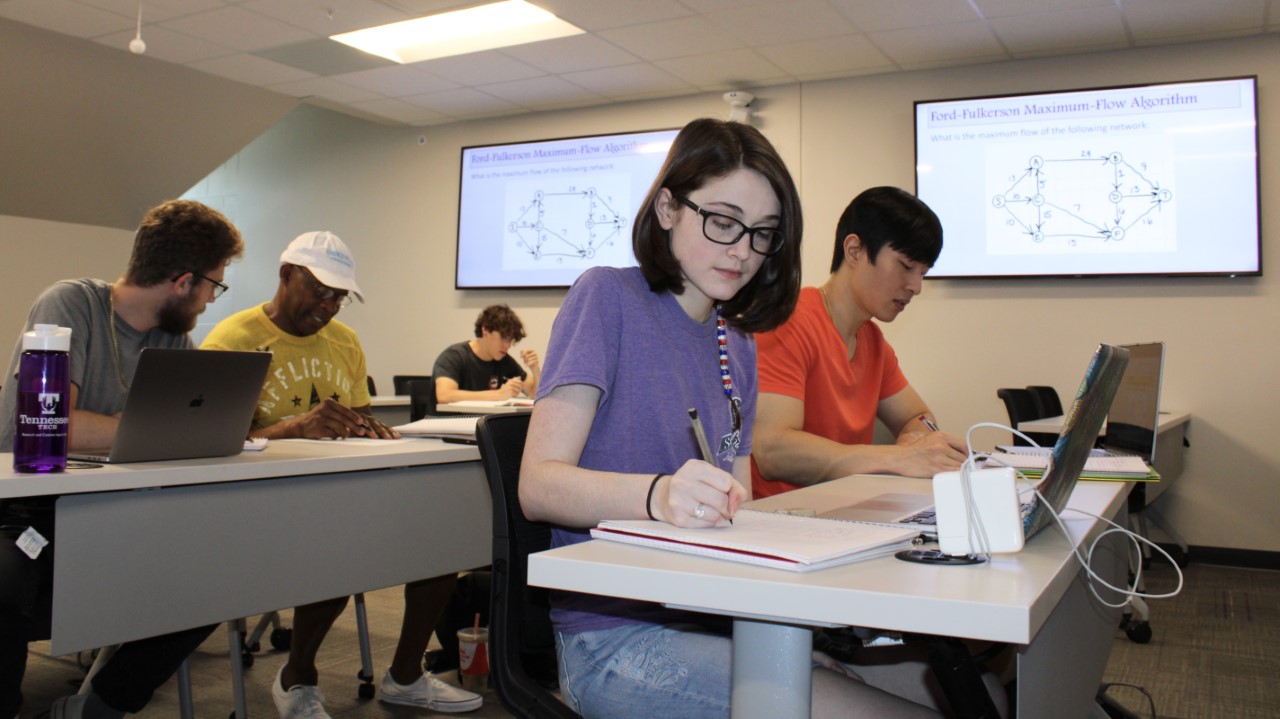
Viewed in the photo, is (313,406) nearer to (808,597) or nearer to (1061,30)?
(808,597)

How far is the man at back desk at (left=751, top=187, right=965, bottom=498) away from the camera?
1990 millimetres

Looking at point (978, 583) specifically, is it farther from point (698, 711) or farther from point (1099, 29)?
point (1099, 29)

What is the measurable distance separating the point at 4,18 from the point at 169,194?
177 centimetres

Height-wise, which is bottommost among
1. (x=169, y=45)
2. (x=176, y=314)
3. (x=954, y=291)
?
(x=176, y=314)

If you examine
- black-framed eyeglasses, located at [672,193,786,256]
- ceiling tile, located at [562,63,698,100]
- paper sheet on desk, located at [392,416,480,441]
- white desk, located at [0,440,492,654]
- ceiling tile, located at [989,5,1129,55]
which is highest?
ceiling tile, located at [989,5,1129,55]

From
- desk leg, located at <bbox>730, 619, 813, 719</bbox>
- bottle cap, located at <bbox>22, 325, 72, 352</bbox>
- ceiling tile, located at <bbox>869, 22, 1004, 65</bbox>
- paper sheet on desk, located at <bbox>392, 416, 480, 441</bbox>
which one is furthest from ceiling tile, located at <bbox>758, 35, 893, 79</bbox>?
desk leg, located at <bbox>730, 619, 813, 719</bbox>

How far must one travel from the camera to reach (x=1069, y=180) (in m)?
5.12

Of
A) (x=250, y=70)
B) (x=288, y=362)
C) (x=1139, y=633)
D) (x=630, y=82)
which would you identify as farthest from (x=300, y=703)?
(x=250, y=70)

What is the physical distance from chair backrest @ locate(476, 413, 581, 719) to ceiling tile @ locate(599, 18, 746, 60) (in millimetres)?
4004

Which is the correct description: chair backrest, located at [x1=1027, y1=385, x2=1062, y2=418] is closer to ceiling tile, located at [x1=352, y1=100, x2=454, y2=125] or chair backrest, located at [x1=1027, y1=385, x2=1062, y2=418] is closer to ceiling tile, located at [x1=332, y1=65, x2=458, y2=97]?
ceiling tile, located at [x1=332, y1=65, x2=458, y2=97]

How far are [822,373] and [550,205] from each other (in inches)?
181

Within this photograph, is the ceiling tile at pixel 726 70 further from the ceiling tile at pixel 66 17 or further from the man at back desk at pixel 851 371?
the man at back desk at pixel 851 371

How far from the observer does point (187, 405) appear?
1854mm

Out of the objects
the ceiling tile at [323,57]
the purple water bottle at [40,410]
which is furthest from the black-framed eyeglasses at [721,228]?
the ceiling tile at [323,57]
